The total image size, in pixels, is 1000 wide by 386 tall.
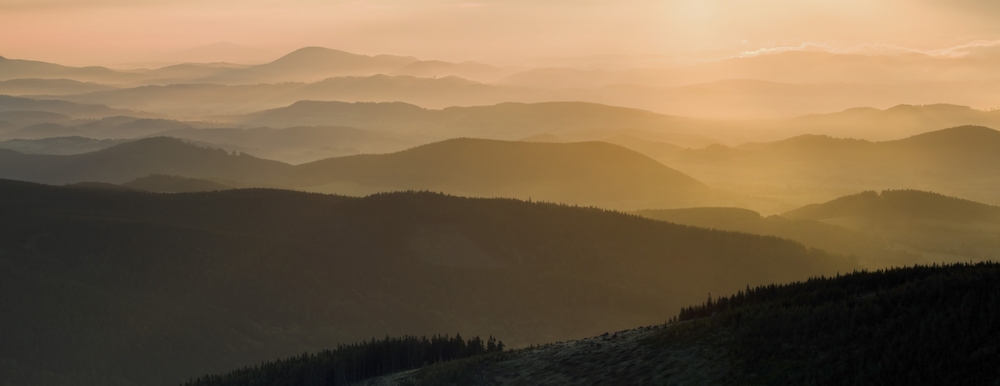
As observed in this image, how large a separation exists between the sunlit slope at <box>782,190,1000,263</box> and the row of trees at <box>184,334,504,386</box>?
93827mm

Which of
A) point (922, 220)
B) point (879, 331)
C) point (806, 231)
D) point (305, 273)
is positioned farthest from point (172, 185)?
point (879, 331)

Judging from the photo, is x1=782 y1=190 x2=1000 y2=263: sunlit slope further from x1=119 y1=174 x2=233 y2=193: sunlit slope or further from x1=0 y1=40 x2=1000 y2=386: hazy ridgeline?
x1=119 y1=174 x2=233 y2=193: sunlit slope

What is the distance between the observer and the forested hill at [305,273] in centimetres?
6981

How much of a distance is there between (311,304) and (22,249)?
83.1ft

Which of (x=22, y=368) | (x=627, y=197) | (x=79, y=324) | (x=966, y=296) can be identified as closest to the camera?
(x=966, y=296)

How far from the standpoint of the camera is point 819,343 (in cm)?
2256

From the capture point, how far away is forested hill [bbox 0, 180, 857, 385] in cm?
6981

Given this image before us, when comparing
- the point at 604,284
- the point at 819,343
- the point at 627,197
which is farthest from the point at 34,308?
the point at 627,197

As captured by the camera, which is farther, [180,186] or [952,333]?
[180,186]

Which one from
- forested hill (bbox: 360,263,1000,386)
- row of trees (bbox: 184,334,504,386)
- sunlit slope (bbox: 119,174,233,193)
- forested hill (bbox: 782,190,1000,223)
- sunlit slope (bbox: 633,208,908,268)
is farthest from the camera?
sunlit slope (bbox: 119,174,233,193)

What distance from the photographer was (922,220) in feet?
470

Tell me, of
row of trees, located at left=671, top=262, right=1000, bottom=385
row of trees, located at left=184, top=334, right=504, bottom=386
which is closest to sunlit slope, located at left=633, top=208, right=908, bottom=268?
row of trees, located at left=184, top=334, right=504, bottom=386

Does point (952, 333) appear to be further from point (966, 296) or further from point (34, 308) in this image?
point (34, 308)

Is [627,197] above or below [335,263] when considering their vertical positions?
above
